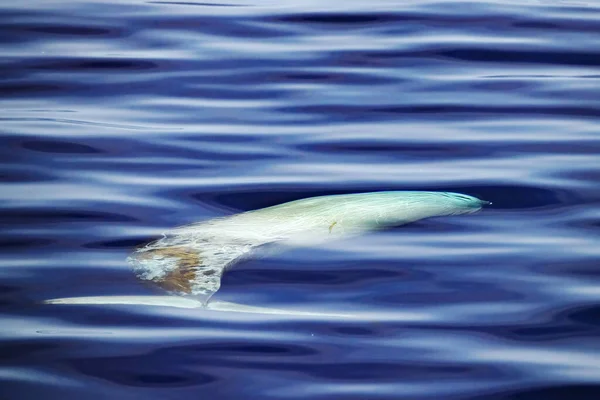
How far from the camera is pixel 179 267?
367 centimetres

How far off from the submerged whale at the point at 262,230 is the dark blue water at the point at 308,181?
7 centimetres

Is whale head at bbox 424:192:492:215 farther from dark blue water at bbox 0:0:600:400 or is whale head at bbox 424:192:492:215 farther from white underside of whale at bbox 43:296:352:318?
white underside of whale at bbox 43:296:352:318

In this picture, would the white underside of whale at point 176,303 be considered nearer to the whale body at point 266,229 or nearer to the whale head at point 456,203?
the whale body at point 266,229

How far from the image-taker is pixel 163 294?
344 centimetres

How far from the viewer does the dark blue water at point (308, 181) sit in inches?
118

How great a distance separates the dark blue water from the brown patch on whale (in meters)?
0.08

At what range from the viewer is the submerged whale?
3582 mm

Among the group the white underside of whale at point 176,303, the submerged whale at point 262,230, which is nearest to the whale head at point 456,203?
the submerged whale at point 262,230

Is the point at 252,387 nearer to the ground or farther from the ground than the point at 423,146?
nearer to the ground

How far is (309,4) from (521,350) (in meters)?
4.68

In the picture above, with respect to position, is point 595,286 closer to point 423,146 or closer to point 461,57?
point 423,146

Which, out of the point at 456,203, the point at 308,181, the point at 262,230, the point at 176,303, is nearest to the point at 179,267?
the point at 176,303

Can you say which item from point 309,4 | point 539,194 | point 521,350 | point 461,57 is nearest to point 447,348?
point 521,350

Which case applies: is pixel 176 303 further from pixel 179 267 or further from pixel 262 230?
pixel 262 230
